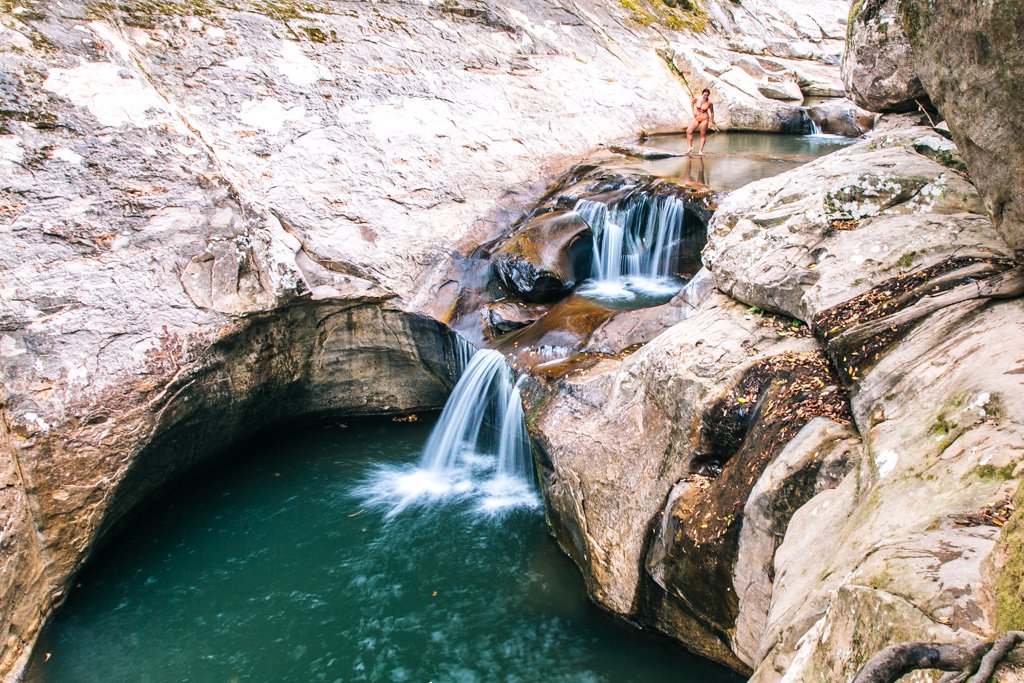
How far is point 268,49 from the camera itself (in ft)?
36.0

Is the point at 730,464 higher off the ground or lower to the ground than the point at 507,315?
lower

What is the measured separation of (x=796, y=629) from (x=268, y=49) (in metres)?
11.3

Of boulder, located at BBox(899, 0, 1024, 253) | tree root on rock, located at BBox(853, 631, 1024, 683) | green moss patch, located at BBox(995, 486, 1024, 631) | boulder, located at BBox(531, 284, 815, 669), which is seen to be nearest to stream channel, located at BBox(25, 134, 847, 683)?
boulder, located at BBox(531, 284, 815, 669)

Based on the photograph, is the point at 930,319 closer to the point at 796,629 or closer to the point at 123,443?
the point at 796,629

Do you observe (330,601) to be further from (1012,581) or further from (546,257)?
(1012,581)

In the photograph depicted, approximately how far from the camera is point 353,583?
7.04 metres

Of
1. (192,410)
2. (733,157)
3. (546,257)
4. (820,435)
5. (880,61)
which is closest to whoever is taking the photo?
(820,435)

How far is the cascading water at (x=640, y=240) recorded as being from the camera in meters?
9.90

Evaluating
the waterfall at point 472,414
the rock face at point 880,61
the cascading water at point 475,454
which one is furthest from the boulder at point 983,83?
the waterfall at point 472,414

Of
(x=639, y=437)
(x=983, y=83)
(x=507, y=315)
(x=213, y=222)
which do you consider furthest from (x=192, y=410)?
(x=983, y=83)

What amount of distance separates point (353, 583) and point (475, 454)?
2500 millimetres

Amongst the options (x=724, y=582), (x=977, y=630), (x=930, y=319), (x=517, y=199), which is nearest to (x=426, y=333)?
(x=517, y=199)

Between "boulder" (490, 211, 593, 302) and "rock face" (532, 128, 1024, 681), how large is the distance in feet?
7.72

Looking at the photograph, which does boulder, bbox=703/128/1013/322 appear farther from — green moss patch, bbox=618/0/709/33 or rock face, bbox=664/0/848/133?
green moss patch, bbox=618/0/709/33
